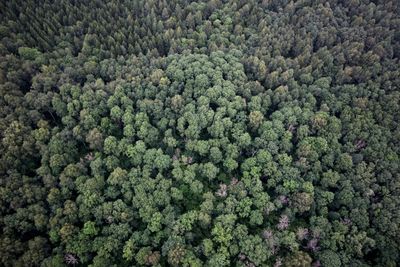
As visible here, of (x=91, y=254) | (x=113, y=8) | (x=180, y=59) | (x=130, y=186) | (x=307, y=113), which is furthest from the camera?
(x=113, y=8)

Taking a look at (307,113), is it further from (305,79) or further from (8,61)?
(8,61)

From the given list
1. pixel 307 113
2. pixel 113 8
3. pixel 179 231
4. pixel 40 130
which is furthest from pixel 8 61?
pixel 307 113

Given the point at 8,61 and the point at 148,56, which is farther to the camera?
the point at 148,56

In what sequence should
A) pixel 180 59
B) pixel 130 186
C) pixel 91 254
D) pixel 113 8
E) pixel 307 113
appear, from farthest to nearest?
pixel 113 8, pixel 180 59, pixel 307 113, pixel 130 186, pixel 91 254

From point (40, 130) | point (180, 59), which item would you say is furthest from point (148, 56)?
point (40, 130)

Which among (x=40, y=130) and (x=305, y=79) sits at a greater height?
(x=305, y=79)

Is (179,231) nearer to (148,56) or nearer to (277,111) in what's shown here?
(277,111)

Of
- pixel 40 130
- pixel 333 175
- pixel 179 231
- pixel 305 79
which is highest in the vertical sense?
pixel 305 79
